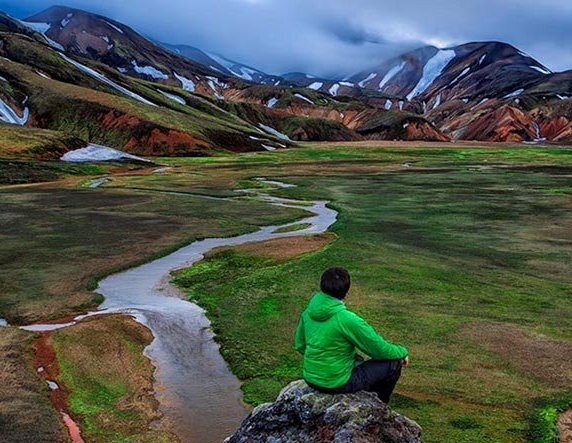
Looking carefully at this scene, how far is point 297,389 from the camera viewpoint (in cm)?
1088

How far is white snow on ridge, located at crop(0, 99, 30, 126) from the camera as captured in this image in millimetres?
145375

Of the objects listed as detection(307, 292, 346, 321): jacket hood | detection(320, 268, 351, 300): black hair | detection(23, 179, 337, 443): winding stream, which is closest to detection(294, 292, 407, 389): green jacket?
detection(307, 292, 346, 321): jacket hood

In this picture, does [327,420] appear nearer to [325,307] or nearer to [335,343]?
[335,343]

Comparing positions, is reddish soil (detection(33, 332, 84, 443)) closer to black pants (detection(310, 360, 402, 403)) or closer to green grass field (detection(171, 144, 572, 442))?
green grass field (detection(171, 144, 572, 442))

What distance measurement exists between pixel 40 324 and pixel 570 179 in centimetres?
7271

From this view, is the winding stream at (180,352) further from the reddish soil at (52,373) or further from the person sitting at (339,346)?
the person sitting at (339,346)

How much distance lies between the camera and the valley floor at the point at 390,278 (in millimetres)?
17094

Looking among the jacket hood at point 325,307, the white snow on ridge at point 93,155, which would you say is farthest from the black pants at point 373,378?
the white snow on ridge at point 93,155

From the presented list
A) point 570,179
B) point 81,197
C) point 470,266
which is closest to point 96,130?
point 81,197

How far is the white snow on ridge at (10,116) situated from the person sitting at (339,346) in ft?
485

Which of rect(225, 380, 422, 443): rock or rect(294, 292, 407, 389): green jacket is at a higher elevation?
rect(294, 292, 407, 389): green jacket

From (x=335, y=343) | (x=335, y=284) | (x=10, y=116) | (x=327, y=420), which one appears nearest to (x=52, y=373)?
(x=327, y=420)

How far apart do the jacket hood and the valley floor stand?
5.52m

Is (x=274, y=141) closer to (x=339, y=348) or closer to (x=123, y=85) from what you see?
(x=123, y=85)
